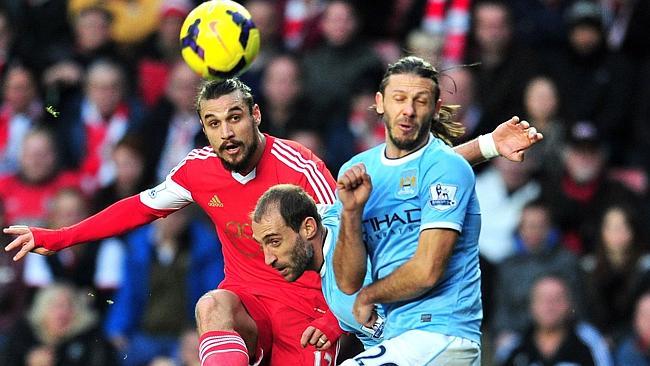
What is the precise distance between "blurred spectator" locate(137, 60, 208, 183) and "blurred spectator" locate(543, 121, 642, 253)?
118 inches

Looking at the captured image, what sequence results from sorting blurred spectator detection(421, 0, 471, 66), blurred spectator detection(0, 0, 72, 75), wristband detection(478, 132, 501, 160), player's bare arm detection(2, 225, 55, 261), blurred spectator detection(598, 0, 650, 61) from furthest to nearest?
blurred spectator detection(0, 0, 72, 75) → blurred spectator detection(421, 0, 471, 66) → blurred spectator detection(598, 0, 650, 61) → player's bare arm detection(2, 225, 55, 261) → wristband detection(478, 132, 501, 160)

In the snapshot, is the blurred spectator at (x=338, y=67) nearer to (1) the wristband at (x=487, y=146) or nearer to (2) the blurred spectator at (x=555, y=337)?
(2) the blurred spectator at (x=555, y=337)

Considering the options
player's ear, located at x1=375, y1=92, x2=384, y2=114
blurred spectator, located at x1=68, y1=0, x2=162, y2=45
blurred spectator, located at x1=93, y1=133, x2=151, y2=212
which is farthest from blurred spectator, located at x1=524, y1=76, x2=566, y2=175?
player's ear, located at x1=375, y1=92, x2=384, y2=114

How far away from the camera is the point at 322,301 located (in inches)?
331

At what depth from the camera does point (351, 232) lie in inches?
260

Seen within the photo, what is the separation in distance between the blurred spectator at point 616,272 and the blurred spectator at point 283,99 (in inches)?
108

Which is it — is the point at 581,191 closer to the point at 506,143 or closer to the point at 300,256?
the point at 506,143

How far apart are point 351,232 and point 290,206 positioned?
0.54m

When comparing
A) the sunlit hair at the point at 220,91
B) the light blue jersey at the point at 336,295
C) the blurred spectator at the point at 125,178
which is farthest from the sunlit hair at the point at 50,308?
the light blue jersey at the point at 336,295

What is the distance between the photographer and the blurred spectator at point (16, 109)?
42.8ft

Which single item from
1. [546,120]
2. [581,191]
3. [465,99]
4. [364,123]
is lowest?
[581,191]

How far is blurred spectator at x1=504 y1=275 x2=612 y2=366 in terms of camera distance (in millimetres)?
10555

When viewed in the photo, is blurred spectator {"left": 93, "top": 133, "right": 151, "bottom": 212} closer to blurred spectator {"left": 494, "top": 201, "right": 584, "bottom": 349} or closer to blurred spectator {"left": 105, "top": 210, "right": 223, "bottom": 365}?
blurred spectator {"left": 105, "top": 210, "right": 223, "bottom": 365}

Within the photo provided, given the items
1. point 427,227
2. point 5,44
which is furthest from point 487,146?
point 5,44
